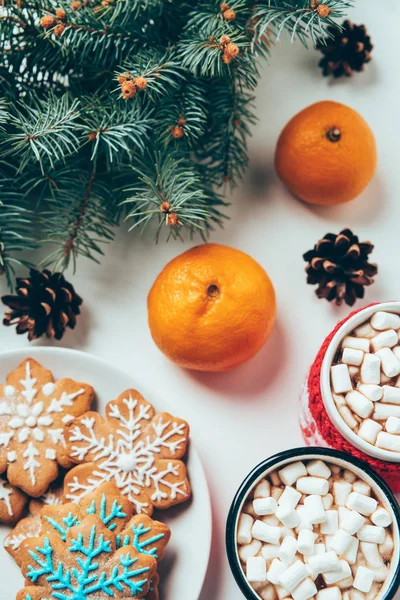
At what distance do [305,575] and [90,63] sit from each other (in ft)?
2.64

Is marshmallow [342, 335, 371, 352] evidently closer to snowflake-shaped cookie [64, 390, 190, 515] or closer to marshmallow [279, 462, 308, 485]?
marshmallow [279, 462, 308, 485]

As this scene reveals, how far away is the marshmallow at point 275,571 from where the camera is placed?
0.86 meters

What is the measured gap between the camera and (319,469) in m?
0.89

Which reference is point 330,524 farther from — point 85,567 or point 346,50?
point 346,50

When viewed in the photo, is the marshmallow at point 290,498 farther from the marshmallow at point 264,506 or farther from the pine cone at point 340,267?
the pine cone at point 340,267

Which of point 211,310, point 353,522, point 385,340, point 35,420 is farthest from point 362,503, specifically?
point 35,420

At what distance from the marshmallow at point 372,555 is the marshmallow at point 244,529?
162 millimetres

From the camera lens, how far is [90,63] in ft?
3.05

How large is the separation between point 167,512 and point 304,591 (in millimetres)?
248

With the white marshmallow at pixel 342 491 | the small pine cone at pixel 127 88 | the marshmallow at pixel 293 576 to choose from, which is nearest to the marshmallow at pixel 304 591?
the marshmallow at pixel 293 576

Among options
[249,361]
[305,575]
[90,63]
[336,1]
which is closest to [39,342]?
[249,361]

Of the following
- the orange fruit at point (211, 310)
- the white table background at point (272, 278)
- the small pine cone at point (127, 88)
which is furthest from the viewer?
the white table background at point (272, 278)

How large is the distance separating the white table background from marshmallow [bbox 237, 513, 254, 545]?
137mm

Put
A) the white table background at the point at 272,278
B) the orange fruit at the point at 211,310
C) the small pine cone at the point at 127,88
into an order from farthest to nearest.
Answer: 1. the white table background at the point at 272,278
2. the orange fruit at the point at 211,310
3. the small pine cone at the point at 127,88
